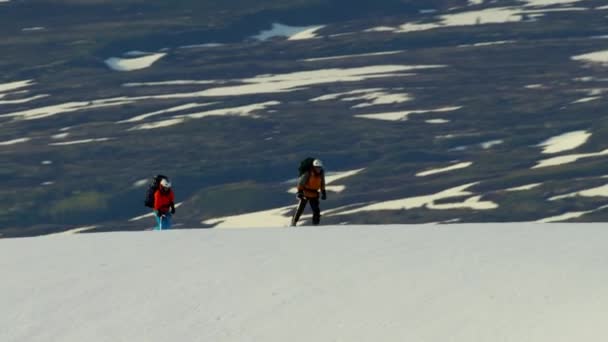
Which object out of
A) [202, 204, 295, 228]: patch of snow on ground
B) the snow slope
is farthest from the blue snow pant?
[202, 204, 295, 228]: patch of snow on ground

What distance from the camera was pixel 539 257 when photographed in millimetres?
30406

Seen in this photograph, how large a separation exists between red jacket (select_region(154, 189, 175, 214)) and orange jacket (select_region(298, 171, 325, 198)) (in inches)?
116

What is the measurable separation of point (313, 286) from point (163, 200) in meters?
11.2

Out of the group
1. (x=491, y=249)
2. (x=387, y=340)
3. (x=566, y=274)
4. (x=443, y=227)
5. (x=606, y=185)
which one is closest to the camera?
(x=387, y=340)

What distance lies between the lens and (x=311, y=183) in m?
38.9

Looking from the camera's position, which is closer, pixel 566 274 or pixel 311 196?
pixel 566 274

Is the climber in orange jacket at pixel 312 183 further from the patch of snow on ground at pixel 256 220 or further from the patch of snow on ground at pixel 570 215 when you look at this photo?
the patch of snow on ground at pixel 256 220

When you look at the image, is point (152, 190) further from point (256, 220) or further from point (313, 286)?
A: point (256, 220)

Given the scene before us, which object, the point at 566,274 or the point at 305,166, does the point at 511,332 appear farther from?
the point at 305,166

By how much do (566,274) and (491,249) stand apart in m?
2.79

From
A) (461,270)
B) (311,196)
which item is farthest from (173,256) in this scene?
(311,196)

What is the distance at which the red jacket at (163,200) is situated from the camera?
1529 inches

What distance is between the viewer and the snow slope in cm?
2566

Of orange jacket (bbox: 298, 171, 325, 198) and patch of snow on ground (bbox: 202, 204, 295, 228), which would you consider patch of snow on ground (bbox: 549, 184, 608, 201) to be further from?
orange jacket (bbox: 298, 171, 325, 198)
